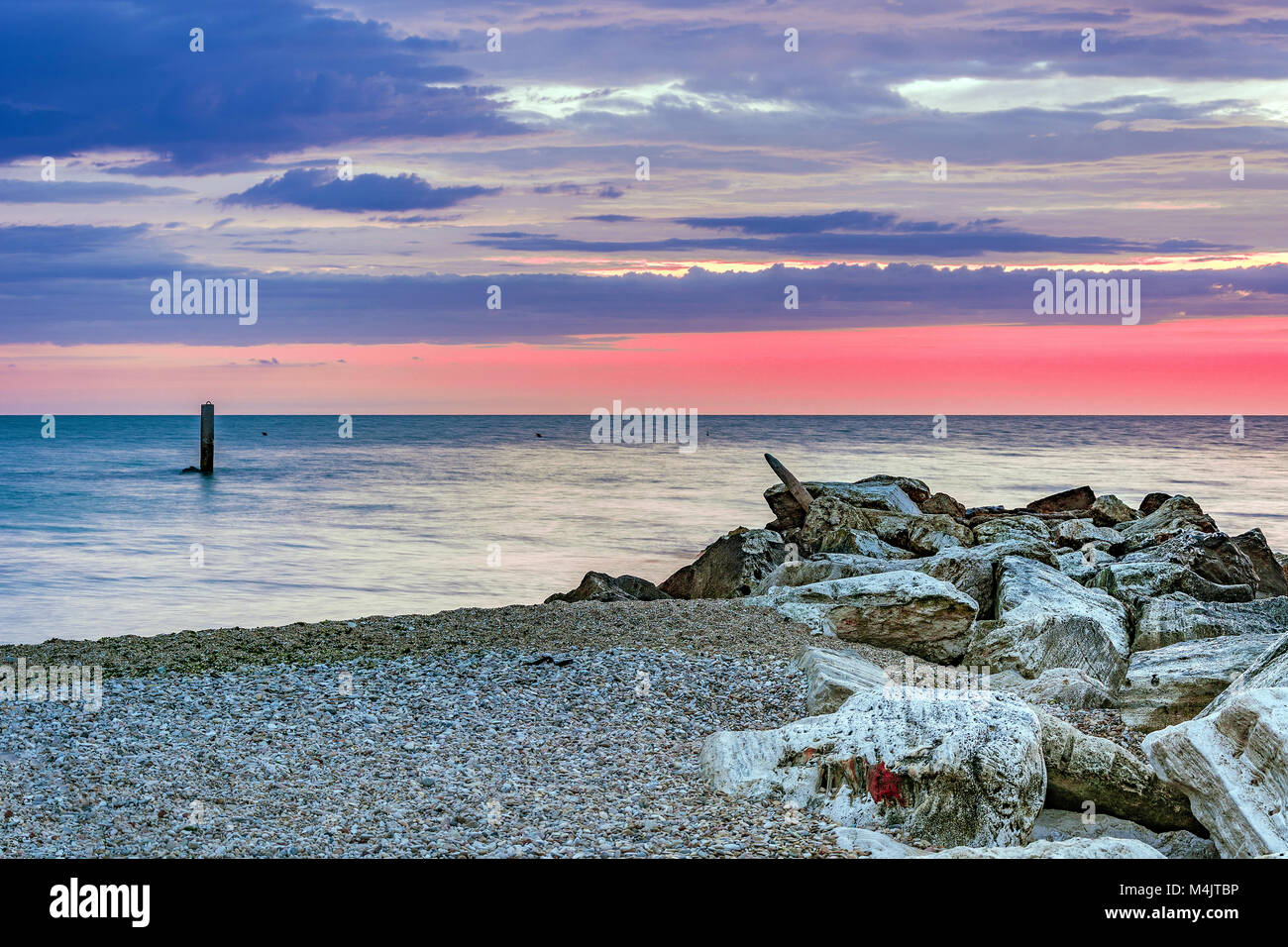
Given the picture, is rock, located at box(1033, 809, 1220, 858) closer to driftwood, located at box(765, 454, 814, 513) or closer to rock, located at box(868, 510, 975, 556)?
rock, located at box(868, 510, 975, 556)

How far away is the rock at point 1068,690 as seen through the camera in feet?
28.8

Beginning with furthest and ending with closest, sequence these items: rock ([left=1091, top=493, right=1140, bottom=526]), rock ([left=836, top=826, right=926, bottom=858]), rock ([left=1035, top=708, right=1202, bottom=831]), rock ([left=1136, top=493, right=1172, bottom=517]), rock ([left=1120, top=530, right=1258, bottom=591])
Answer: rock ([left=1136, top=493, right=1172, bottom=517]), rock ([left=1091, top=493, right=1140, bottom=526]), rock ([left=1120, top=530, right=1258, bottom=591]), rock ([left=1035, top=708, right=1202, bottom=831]), rock ([left=836, top=826, right=926, bottom=858])

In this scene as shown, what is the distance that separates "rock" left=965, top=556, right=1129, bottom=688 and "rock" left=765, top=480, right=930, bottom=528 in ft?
25.5

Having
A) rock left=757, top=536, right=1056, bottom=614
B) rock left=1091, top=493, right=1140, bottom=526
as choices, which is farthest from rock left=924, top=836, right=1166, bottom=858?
rock left=1091, top=493, right=1140, bottom=526

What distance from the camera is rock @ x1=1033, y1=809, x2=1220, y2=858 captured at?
604 centimetres

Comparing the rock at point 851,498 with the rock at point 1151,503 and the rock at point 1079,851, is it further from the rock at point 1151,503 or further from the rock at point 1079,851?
the rock at point 1079,851

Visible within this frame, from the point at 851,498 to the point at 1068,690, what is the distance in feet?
34.9

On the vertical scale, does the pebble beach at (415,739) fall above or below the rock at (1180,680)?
below

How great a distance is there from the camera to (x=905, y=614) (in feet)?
35.9

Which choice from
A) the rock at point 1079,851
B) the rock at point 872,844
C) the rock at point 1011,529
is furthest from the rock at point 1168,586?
the rock at point 1079,851

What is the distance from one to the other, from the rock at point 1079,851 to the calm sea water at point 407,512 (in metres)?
13.3

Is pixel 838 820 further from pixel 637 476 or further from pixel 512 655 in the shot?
pixel 637 476

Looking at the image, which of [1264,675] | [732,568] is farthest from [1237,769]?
[732,568]

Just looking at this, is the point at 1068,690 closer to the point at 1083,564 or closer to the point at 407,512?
the point at 1083,564
